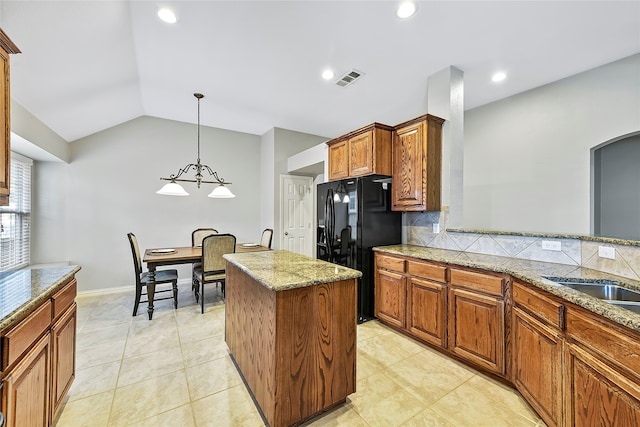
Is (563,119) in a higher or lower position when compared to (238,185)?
higher

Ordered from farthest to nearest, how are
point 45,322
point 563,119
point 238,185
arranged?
point 238,185, point 563,119, point 45,322

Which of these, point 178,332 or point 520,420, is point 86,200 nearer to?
point 178,332

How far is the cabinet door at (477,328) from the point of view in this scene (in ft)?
6.59

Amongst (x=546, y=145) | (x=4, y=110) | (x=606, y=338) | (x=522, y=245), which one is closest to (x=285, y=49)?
(x=4, y=110)

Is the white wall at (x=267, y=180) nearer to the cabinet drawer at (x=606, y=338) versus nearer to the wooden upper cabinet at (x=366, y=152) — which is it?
the wooden upper cabinet at (x=366, y=152)

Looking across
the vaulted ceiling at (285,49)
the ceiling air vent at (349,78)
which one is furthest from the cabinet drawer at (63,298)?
the ceiling air vent at (349,78)

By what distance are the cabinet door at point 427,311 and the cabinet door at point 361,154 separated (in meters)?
1.39

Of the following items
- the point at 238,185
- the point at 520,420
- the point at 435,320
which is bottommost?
the point at 520,420

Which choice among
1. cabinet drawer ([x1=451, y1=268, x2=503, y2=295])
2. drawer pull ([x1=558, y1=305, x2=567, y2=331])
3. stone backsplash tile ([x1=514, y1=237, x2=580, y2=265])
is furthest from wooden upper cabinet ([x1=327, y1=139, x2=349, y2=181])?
drawer pull ([x1=558, y1=305, x2=567, y2=331])

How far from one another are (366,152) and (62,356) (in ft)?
10.2

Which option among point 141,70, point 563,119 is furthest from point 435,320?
point 141,70

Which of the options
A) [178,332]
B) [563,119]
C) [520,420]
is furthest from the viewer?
[563,119]

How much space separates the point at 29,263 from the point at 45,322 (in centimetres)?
349

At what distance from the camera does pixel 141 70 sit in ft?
10.1
